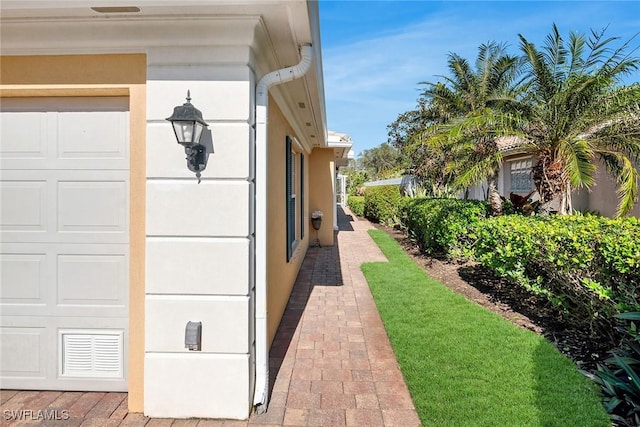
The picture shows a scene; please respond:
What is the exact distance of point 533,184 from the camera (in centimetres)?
1180

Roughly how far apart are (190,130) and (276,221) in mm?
2113

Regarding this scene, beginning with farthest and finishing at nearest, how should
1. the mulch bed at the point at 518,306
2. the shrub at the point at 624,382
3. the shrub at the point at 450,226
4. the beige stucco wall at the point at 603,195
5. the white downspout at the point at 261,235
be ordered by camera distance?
the beige stucco wall at the point at 603,195 < the shrub at the point at 450,226 < the mulch bed at the point at 518,306 < the white downspout at the point at 261,235 < the shrub at the point at 624,382

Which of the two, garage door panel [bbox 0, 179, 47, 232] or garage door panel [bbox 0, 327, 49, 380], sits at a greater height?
garage door panel [bbox 0, 179, 47, 232]

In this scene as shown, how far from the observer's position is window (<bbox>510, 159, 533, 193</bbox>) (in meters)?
12.4

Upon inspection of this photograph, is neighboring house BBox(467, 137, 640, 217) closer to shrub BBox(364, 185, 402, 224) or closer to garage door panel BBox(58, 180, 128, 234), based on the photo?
shrub BBox(364, 185, 402, 224)

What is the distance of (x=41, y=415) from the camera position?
2.87m

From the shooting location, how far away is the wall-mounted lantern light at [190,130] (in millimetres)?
2672

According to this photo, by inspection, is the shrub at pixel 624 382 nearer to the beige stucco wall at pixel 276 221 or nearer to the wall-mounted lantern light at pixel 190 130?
the beige stucco wall at pixel 276 221

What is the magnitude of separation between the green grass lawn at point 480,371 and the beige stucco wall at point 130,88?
2.47 meters

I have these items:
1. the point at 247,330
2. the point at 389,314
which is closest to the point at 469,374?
the point at 389,314

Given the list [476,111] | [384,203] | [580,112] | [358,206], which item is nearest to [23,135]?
[580,112]

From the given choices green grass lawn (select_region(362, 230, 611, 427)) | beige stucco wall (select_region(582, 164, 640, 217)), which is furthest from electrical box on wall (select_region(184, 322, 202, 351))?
beige stucco wall (select_region(582, 164, 640, 217))

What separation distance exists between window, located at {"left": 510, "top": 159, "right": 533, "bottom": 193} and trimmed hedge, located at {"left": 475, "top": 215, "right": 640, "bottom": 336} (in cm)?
790

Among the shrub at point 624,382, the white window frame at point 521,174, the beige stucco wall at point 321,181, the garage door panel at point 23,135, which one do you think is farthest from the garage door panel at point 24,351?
the white window frame at point 521,174
